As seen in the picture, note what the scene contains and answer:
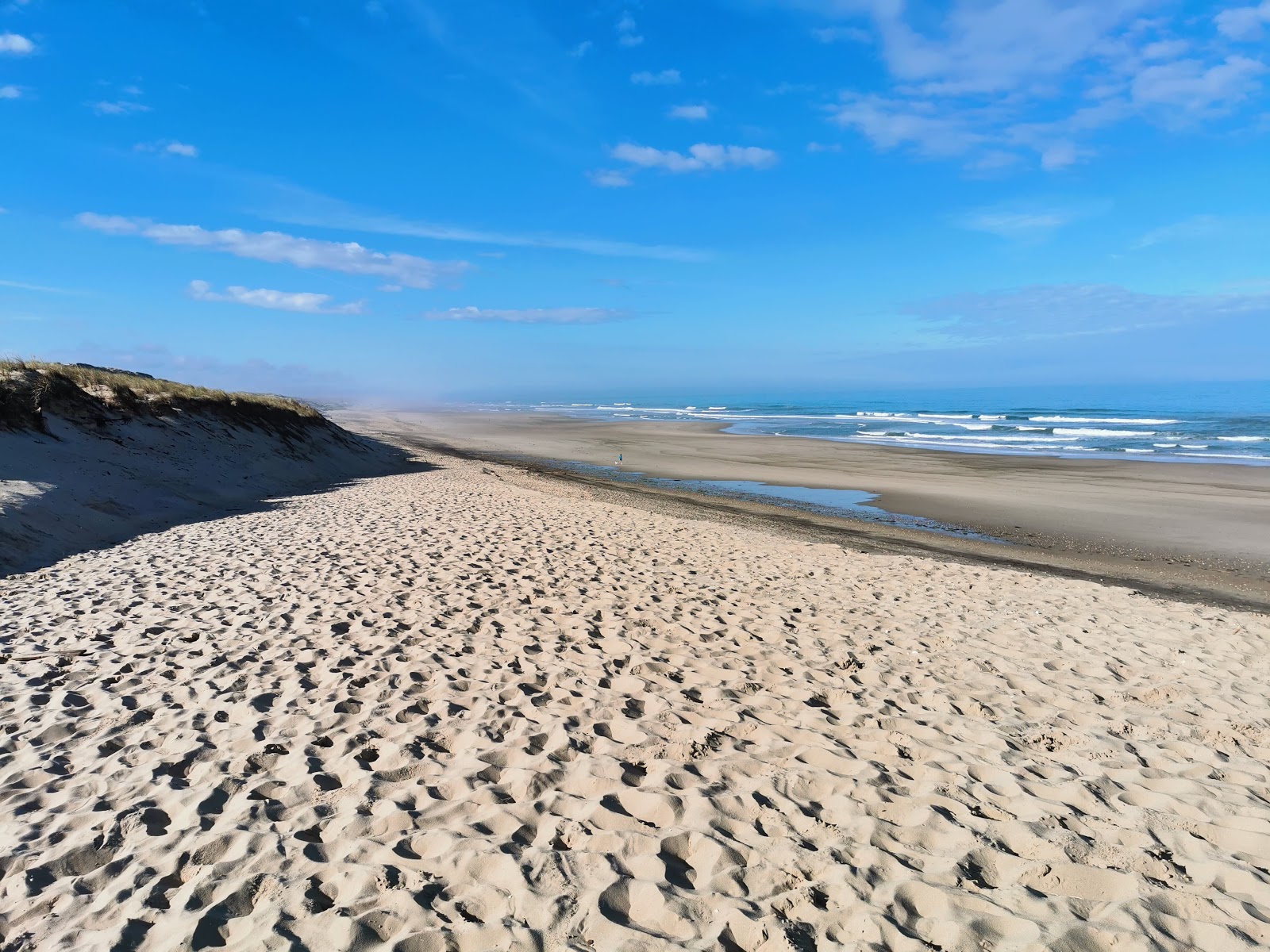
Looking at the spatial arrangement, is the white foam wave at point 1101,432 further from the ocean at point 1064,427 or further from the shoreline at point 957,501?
the shoreline at point 957,501

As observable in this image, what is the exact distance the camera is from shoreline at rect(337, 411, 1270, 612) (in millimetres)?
11266

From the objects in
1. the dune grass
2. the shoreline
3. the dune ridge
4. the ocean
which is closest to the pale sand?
the dune ridge

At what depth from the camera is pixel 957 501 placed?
60.5 feet

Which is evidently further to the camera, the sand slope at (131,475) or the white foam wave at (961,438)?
the white foam wave at (961,438)

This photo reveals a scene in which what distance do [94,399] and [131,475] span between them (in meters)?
4.44

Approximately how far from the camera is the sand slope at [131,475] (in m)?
9.50

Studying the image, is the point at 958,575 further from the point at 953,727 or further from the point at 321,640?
the point at 321,640

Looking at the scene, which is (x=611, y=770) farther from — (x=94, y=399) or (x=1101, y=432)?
(x=1101, y=432)

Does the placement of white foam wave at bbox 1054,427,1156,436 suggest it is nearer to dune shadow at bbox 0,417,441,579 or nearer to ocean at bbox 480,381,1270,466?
ocean at bbox 480,381,1270,466

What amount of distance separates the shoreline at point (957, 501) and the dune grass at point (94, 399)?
33.2 ft

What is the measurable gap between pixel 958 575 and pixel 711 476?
14.6 meters

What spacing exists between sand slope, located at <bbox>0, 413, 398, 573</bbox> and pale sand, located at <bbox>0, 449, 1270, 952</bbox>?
221 centimetres

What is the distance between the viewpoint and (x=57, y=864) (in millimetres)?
2895

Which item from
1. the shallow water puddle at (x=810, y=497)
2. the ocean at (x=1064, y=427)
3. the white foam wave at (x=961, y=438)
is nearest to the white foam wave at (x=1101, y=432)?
the ocean at (x=1064, y=427)
